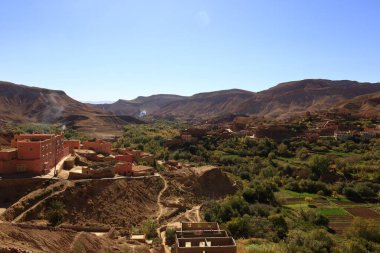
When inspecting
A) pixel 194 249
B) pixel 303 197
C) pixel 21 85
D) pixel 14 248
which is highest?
pixel 21 85

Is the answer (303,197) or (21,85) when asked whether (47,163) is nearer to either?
(303,197)

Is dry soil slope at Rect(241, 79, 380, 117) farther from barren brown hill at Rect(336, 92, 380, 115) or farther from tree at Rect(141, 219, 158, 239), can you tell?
tree at Rect(141, 219, 158, 239)

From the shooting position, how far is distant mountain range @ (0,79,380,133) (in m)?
84.8

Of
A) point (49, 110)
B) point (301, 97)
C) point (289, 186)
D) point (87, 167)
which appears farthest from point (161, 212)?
point (301, 97)

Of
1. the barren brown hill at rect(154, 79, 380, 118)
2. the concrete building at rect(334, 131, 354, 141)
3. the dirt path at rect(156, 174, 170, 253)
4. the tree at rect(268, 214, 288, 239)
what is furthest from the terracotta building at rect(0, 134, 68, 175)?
the barren brown hill at rect(154, 79, 380, 118)

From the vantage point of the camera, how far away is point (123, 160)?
1234 inches

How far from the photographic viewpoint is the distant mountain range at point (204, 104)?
84.8 m

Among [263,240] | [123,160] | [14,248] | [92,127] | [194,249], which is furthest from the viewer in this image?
[92,127]

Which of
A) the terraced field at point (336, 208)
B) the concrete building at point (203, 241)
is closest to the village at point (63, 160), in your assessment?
the concrete building at point (203, 241)

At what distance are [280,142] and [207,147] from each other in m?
10.9

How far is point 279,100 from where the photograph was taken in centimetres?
13025

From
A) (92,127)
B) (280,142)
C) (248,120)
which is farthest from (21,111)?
(280,142)

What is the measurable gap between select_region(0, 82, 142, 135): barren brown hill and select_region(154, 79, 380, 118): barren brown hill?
4804cm

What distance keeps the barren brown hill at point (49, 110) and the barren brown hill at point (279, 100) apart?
→ 1892 inches
